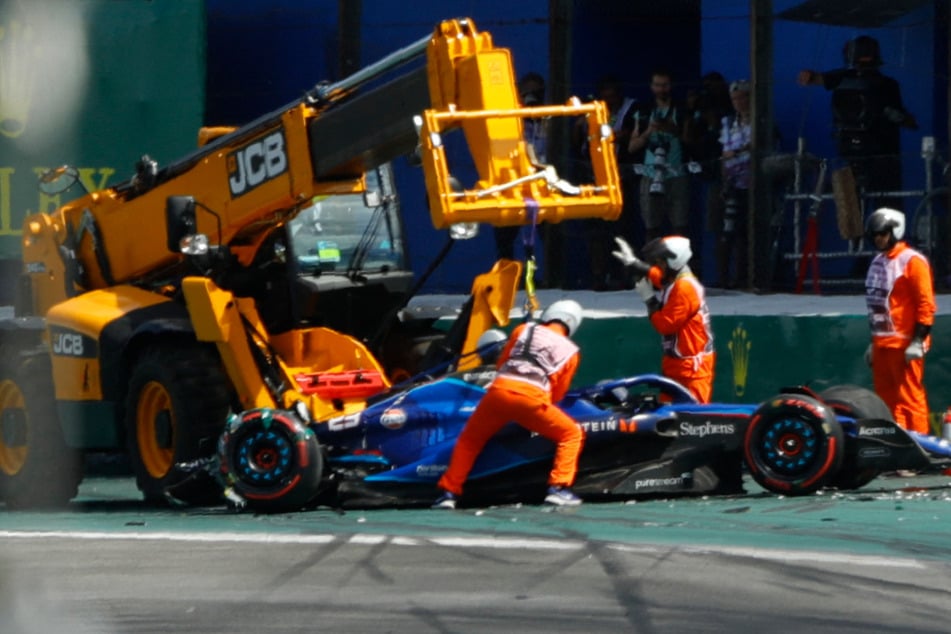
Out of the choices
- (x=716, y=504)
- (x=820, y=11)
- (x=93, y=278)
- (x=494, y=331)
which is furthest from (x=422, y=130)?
(x=820, y=11)

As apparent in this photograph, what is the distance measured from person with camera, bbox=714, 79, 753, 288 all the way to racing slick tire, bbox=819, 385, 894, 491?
4.02 metres

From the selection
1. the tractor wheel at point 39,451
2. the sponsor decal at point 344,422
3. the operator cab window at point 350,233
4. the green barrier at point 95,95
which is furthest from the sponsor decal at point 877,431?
the green barrier at point 95,95

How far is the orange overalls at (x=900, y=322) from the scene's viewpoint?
1498 centimetres

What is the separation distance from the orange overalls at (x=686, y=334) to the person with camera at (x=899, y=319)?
3.87ft

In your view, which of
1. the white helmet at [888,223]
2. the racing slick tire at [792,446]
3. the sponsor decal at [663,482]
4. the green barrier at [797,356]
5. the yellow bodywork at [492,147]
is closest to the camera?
the yellow bodywork at [492,147]

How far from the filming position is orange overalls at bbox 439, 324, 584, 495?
12992 mm

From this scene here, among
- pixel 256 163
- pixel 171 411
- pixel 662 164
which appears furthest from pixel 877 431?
pixel 662 164

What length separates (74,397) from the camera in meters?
→ 15.0

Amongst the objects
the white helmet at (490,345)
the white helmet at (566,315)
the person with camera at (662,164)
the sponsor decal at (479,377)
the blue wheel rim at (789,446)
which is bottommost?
the blue wheel rim at (789,446)

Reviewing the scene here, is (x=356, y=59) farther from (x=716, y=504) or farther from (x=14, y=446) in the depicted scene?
(x=716, y=504)

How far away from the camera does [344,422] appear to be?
13.6 m

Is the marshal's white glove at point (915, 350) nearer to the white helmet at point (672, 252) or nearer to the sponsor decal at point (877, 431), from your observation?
the white helmet at point (672, 252)

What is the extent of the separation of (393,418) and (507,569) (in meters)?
3.18

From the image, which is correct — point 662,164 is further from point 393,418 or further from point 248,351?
point 393,418
